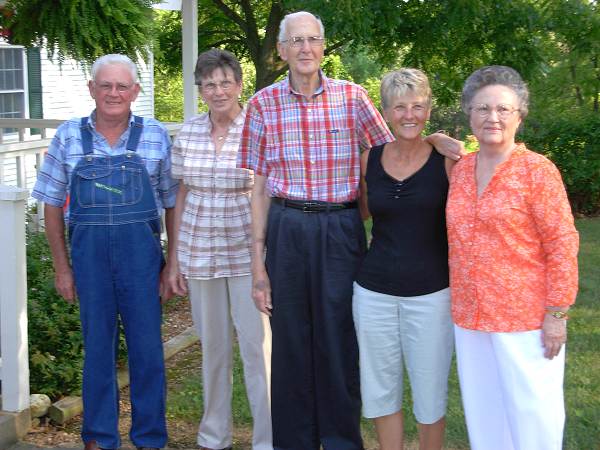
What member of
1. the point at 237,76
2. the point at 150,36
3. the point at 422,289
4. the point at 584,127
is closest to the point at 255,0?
the point at 584,127

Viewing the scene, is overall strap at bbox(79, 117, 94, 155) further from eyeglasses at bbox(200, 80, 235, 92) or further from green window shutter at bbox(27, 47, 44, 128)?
green window shutter at bbox(27, 47, 44, 128)

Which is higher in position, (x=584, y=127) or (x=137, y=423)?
(x=584, y=127)

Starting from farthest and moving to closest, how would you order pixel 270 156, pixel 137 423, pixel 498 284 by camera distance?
1. pixel 137 423
2. pixel 270 156
3. pixel 498 284

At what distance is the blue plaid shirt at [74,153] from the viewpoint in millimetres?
3709

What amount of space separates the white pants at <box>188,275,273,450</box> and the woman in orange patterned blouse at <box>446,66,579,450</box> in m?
1.18

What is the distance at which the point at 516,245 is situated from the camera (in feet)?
9.64

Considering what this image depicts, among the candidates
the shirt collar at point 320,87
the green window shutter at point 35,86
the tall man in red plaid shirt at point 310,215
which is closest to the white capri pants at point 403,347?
the tall man in red plaid shirt at point 310,215

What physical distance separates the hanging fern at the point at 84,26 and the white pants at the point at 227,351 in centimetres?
168

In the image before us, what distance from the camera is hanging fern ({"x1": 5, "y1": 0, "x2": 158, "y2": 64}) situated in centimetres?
461

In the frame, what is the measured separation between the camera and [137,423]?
3969mm

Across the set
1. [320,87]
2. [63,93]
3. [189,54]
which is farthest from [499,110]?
[63,93]

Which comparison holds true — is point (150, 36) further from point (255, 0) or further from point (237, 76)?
point (255, 0)

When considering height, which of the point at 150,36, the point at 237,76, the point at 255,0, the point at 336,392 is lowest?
the point at 336,392

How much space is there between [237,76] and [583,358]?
3260mm
